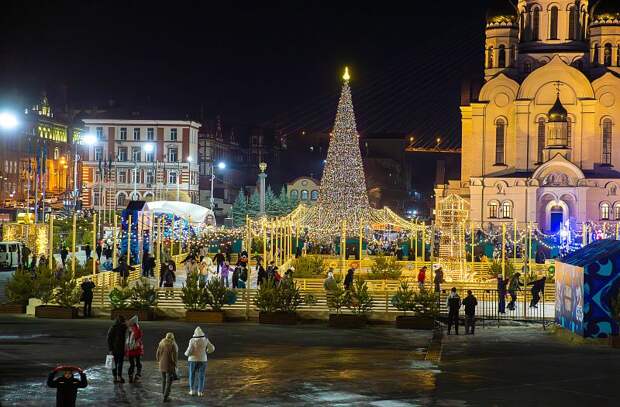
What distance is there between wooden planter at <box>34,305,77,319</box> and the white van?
2112cm

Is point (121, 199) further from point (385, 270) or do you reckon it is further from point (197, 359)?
point (197, 359)

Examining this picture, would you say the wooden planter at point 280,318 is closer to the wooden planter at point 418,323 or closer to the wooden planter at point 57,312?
the wooden planter at point 418,323

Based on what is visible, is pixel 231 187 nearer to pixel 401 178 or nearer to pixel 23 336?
pixel 401 178

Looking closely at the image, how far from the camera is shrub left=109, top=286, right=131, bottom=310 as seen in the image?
3350cm

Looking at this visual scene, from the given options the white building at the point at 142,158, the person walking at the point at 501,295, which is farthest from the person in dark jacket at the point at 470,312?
the white building at the point at 142,158

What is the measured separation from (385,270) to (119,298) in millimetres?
16569

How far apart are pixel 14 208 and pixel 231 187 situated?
77.9 ft

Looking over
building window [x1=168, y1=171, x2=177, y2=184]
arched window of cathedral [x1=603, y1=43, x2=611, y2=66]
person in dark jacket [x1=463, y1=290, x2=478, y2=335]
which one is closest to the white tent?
arched window of cathedral [x1=603, y1=43, x2=611, y2=66]

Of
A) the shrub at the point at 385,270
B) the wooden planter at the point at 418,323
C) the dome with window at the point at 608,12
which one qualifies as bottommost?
the wooden planter at the point at 418,323

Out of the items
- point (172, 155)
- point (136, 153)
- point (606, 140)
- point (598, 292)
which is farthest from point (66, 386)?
point (136, 153)

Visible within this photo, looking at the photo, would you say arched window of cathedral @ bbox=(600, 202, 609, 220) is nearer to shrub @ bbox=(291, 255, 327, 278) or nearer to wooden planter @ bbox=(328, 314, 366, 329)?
shrub @ bbox=(291, 255, 327, 278)

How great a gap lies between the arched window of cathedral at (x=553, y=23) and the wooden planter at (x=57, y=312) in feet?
192

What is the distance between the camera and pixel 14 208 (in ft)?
383

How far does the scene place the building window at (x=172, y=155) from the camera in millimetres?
109438
